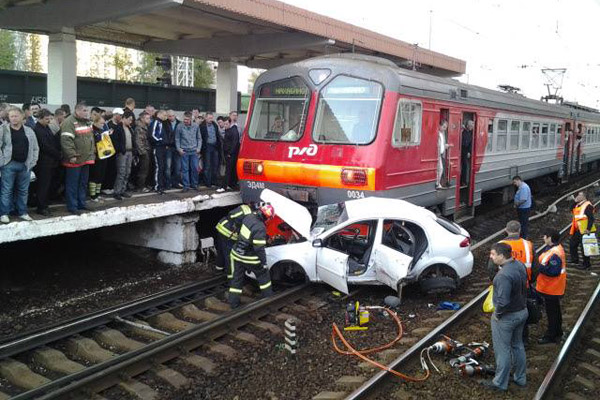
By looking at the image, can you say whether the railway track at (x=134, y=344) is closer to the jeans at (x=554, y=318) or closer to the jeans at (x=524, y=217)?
the jeans at (x=554, y=318)

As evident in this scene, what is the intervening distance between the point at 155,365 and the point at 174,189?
5500mm

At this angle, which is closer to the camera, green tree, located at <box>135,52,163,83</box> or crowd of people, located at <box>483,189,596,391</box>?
crowd of people, located at <box>483,189,596,391</box>

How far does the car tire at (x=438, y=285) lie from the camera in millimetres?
8023

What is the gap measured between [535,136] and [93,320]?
13.9 meters

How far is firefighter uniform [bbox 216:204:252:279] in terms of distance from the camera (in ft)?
26.6

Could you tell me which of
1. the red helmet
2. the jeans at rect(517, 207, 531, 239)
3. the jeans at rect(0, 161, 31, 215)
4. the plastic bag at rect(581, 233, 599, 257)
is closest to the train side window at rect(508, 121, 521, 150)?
the jeans at rect(517, 207, 531, 239)

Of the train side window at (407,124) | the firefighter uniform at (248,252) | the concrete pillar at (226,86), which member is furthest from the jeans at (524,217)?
the concrete pillar at (226,86)

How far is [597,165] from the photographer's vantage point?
1289 inches

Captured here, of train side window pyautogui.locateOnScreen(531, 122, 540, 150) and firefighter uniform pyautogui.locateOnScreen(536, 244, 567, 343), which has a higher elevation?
train side window pyautogui.locateOnScreen(531, 122, 540, 150)

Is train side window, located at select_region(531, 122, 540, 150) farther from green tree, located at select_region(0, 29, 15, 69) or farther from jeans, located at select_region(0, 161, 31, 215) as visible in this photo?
green tree, located at select_region(0, 29, 15, 69)

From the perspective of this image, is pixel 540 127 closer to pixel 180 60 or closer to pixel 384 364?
pixel 384 364

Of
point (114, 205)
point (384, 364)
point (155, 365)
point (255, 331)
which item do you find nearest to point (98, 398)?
point (155, 365)

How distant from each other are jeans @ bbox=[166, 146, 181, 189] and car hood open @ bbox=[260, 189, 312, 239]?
2.53 meters

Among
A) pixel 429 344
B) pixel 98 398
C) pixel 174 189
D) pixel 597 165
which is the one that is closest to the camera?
pixel 98 398
